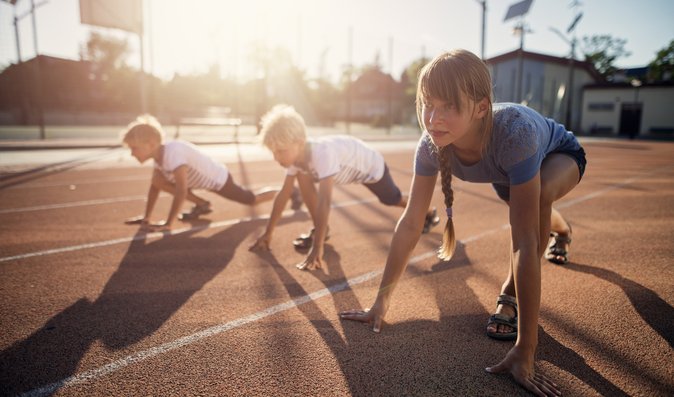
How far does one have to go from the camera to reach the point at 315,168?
382 centimetres

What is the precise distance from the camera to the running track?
2.05 metres

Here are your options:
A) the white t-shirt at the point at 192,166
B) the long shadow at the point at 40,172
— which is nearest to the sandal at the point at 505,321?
the white t-shirt at the point at 192,166

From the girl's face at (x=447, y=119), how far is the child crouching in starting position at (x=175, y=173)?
3.57 m

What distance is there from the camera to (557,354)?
7.33ft

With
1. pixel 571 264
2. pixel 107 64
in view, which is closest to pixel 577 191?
pixel 571 264

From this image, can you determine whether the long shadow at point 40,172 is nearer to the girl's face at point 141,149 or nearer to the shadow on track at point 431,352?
the girl's face at point 141,149

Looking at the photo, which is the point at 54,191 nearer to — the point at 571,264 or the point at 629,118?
the point at 571,264

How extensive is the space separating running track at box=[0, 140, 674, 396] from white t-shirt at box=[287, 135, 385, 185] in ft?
2.39

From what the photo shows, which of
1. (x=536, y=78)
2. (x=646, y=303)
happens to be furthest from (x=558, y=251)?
(x=536, y=78)

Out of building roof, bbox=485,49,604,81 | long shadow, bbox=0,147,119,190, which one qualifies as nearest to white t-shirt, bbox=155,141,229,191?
long shadow, bbox=0,147,119,190

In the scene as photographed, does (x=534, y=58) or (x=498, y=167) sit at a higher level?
(x=534, y=58)

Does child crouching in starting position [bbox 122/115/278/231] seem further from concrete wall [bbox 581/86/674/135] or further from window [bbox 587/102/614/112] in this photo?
window [bbox 587/102/614/112]

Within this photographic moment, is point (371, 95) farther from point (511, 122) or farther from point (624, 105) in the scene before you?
point (511, 122)

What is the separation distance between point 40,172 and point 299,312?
31.2 ft
